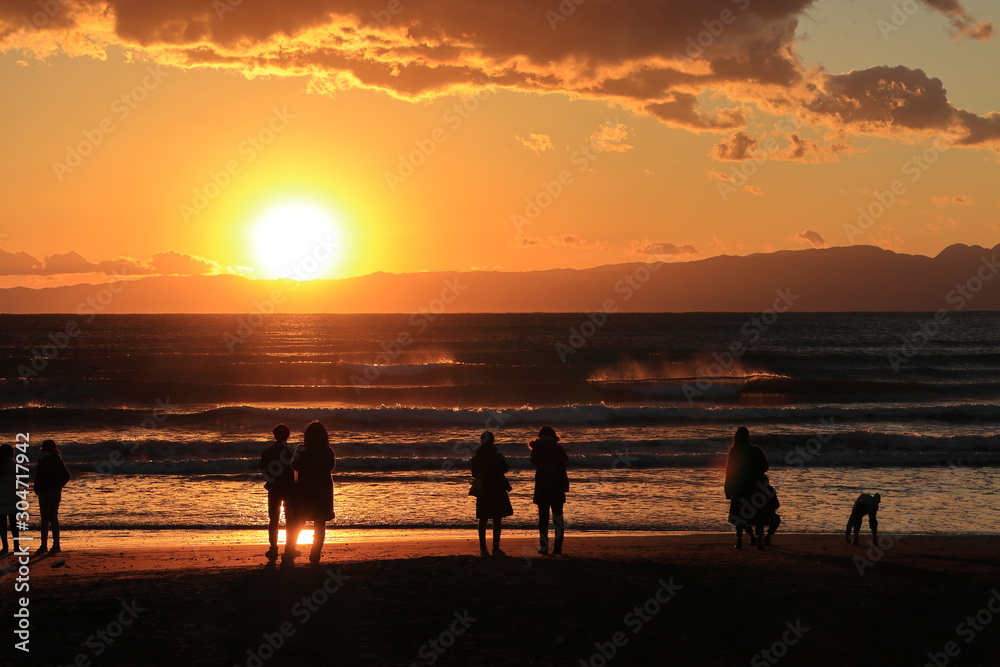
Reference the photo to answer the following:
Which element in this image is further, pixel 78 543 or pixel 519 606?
pixel 78 543

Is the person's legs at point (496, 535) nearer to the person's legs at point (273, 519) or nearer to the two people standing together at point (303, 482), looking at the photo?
the two people standing together at point (303, 482)

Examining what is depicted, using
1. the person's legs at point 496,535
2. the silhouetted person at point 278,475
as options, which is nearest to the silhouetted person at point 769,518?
the person's legs at point 496,535

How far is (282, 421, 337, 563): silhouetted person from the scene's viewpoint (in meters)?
10.3

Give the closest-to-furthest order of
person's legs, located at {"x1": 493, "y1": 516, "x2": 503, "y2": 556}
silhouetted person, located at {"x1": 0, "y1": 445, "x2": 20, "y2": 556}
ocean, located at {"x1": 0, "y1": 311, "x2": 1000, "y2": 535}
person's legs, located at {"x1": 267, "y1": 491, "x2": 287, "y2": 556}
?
person's legs, located at {"x1": 267, "y1": 491, "x2": 287, "y2": 556} → person's legs, located at {"x1": 493, "y1": 516, "x2": 503, "y2": 556} → silhouetted person, located at {"x1": 0, "y1": 445, "x2": 20, "y2": 556} → ocean, located at {"x1": 0, "y1": 311, "x2": 1000, "y2": 535}

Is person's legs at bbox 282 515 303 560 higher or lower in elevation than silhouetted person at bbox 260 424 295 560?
lower

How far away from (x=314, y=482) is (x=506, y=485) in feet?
8.13

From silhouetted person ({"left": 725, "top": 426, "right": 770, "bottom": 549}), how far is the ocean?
2.08 metres

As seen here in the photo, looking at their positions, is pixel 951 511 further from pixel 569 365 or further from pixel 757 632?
pixel 569 365

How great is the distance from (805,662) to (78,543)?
33.5 ft

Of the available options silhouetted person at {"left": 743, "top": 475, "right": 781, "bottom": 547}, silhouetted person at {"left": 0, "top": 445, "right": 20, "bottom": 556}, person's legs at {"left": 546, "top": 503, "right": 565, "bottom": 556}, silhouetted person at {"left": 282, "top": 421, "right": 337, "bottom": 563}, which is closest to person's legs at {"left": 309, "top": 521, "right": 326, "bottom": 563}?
silhouetted person at {"left": 282, "top": 421, "right": 337, "bottom": 563}

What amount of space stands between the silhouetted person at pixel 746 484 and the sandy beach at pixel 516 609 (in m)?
0.48

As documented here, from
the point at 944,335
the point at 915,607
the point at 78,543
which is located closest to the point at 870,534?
the point at 915,607

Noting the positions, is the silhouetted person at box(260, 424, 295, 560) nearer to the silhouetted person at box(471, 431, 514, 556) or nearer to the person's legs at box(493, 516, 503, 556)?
the silhouetted person at box(471, 431, 514, 556)

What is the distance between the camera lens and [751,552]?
11.4 meters
